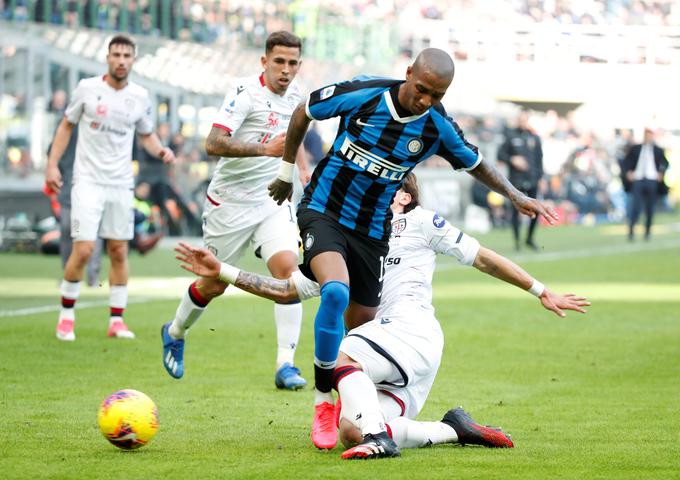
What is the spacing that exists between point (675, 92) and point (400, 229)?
1853 inches

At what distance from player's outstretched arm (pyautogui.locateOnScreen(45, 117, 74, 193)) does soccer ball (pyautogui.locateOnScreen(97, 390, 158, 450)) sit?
5.19 meters

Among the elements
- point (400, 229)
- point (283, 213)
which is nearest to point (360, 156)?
point (400, 229)

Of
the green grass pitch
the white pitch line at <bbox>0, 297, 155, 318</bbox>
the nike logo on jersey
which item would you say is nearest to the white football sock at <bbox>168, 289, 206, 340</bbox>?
the green grass pitch

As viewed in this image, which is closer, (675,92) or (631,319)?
(631,319)

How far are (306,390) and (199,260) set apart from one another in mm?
2752

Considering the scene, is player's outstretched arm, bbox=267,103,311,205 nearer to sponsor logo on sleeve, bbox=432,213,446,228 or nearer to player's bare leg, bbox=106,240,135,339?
sponsor logo on sleeve, bbox=432,213,446,228

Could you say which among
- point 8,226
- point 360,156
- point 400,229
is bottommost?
point 8,226

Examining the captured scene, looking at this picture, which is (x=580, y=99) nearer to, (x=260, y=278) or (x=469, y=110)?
(x=469, y=110)

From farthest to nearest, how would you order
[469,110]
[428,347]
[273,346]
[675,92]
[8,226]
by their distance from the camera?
[675,92] < [469,110] < [8,226] < [273,346] < [428,347]

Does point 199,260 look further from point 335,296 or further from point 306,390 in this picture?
point 306,390

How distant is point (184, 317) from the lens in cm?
920

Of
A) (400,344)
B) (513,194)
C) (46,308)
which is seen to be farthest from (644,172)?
(400,344)

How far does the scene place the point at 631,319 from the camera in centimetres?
1395

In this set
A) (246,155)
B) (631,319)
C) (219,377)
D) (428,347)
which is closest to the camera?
(428,347)
